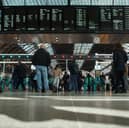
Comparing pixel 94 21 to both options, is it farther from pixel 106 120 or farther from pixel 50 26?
pixel 106 120

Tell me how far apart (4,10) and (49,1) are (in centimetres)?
237

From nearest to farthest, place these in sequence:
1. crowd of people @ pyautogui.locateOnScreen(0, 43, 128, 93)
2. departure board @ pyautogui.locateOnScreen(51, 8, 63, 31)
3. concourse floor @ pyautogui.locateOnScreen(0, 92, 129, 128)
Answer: concourse floor @ pyautogui.locateOnScreen(0, 92, 129, 128), crowd of people @ pyautogui.locateOnScreen(0, 43, 128, 93), departure board @ pyautogui.locateOnScreen(51, 8, 63, 31)

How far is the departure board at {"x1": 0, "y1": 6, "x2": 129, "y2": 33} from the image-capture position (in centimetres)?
2078

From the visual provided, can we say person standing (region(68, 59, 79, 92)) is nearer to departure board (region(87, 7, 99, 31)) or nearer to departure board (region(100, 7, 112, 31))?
departure board (region(87, 7, 99, 31))

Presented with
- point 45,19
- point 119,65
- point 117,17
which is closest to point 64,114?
point 119,65

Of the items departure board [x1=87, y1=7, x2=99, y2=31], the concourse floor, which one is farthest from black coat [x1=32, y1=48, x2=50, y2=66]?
the concourse floor

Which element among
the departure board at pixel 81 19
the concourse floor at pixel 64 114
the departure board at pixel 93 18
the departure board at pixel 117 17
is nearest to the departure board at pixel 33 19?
the departure board at pixel 81 19

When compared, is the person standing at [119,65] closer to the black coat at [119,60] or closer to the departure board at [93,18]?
the black coat at [119,60]

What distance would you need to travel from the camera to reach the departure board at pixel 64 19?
68.2 feet

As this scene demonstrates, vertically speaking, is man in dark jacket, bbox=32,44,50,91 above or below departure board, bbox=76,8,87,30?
below

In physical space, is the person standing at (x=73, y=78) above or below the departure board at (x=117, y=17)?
below

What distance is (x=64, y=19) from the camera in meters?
20.8

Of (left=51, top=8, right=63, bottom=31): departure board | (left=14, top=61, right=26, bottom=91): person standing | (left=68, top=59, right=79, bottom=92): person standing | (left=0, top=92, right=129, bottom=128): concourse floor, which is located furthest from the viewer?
(left=14, top=61, right=26, bottom=91): person standing

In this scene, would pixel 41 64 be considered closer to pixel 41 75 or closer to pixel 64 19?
pixel 41 75
